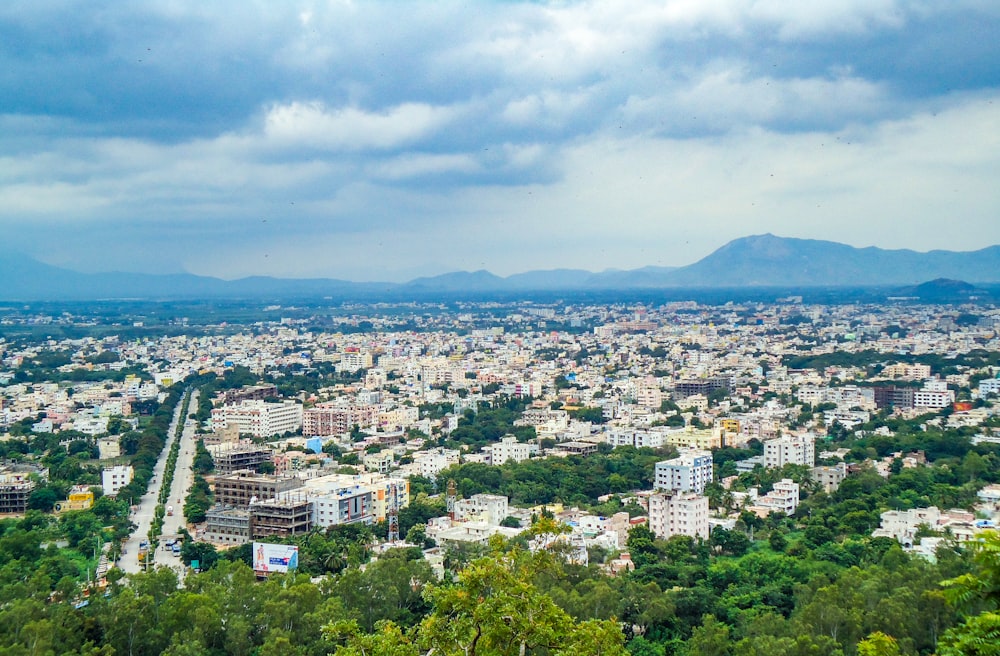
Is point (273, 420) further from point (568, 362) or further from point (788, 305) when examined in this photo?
point (788, 305)

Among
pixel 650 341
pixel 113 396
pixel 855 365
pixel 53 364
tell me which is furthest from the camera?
pixel 650 341

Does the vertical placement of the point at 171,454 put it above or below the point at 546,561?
below

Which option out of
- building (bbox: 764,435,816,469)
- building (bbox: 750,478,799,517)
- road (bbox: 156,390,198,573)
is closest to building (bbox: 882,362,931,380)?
building (bbox: 764,435,816,469)

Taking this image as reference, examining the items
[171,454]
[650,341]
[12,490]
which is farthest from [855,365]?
[12,490]

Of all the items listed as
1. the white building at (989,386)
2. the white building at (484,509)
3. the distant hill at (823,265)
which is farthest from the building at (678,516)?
the distant hill at (823,265)

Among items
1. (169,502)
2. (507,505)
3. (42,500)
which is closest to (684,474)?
(507,505)

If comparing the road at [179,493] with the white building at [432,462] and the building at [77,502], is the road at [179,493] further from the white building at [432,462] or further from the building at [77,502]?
the white building at [432,462]

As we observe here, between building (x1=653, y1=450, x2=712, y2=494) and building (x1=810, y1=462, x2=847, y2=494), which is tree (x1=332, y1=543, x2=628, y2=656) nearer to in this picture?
building (x1=653, y1=450, x2=712, y2=494)
